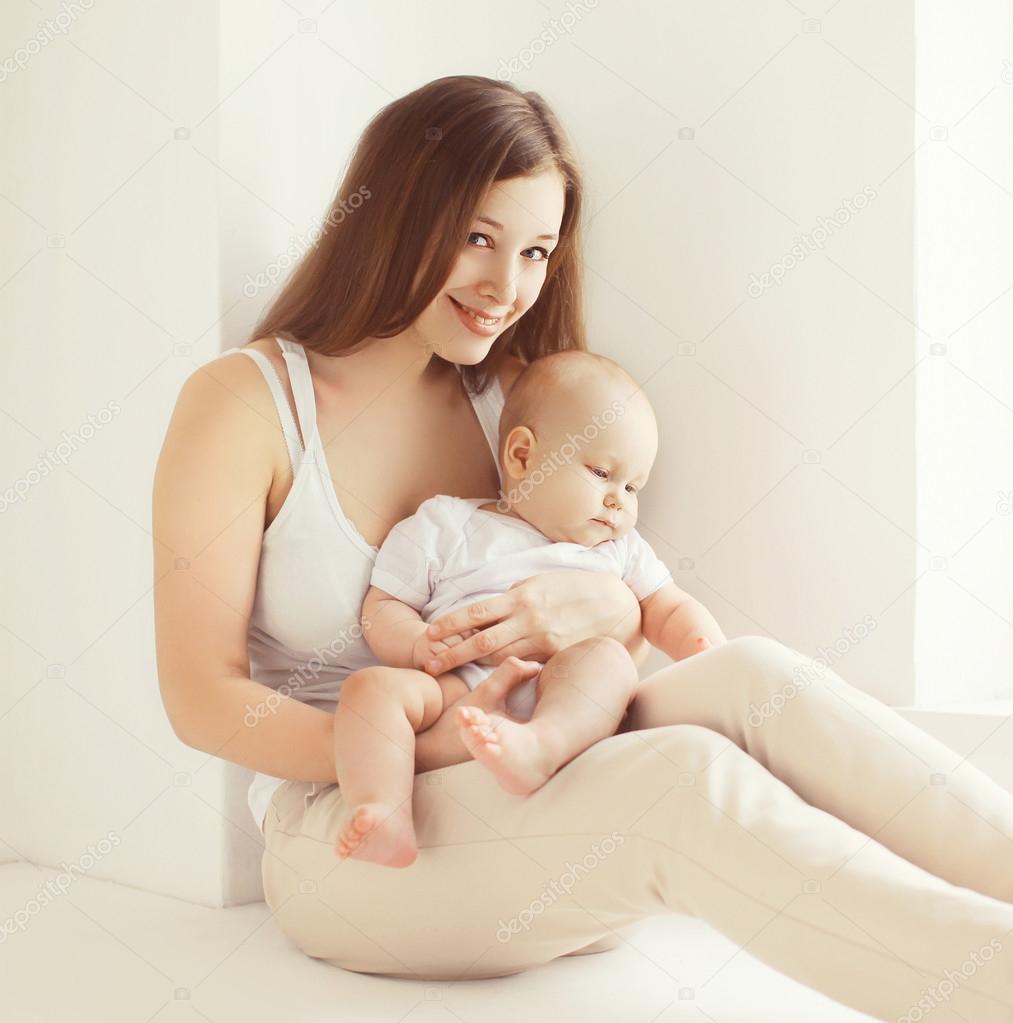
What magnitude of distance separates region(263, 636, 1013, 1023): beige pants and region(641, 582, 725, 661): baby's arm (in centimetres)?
18

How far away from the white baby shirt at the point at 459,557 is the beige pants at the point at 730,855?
221mm

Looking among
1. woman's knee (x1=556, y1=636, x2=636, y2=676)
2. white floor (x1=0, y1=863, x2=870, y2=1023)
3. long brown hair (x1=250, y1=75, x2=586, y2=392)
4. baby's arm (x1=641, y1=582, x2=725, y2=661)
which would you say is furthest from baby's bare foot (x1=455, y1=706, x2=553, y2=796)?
long brown hair (x1=250, y1=75, x2=586, y2=392)

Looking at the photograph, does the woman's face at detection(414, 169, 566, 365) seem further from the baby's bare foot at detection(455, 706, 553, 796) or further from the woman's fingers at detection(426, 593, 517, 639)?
the baby's bare foot at detection(455, 706, 553, 796)

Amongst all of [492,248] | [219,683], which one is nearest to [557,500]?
[492,248]

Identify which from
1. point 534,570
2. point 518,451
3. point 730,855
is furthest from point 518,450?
point 730,855

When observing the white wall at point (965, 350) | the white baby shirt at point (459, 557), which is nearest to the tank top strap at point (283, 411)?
the white baby shirt at point (459, 557)

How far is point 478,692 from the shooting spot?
47.6 inches

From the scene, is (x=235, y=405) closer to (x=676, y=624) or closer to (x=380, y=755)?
(x=380, y=755)

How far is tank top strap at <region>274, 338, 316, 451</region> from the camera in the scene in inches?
54.9

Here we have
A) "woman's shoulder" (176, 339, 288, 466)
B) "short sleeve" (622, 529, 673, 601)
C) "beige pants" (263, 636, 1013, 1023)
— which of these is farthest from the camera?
"short sleeve" (622, 529, 673, 601)

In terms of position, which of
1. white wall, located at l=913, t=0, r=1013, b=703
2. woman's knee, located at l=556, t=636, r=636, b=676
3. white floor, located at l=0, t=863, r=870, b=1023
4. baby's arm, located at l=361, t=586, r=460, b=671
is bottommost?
white floor, located at l=0, t=863, r=870, b=1023

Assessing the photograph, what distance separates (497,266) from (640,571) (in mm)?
396

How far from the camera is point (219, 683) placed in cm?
128

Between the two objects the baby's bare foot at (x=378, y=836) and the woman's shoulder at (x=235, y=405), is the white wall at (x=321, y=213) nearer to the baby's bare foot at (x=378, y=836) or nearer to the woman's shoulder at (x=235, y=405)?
the woman's shoulder at (x=235, y=405)
